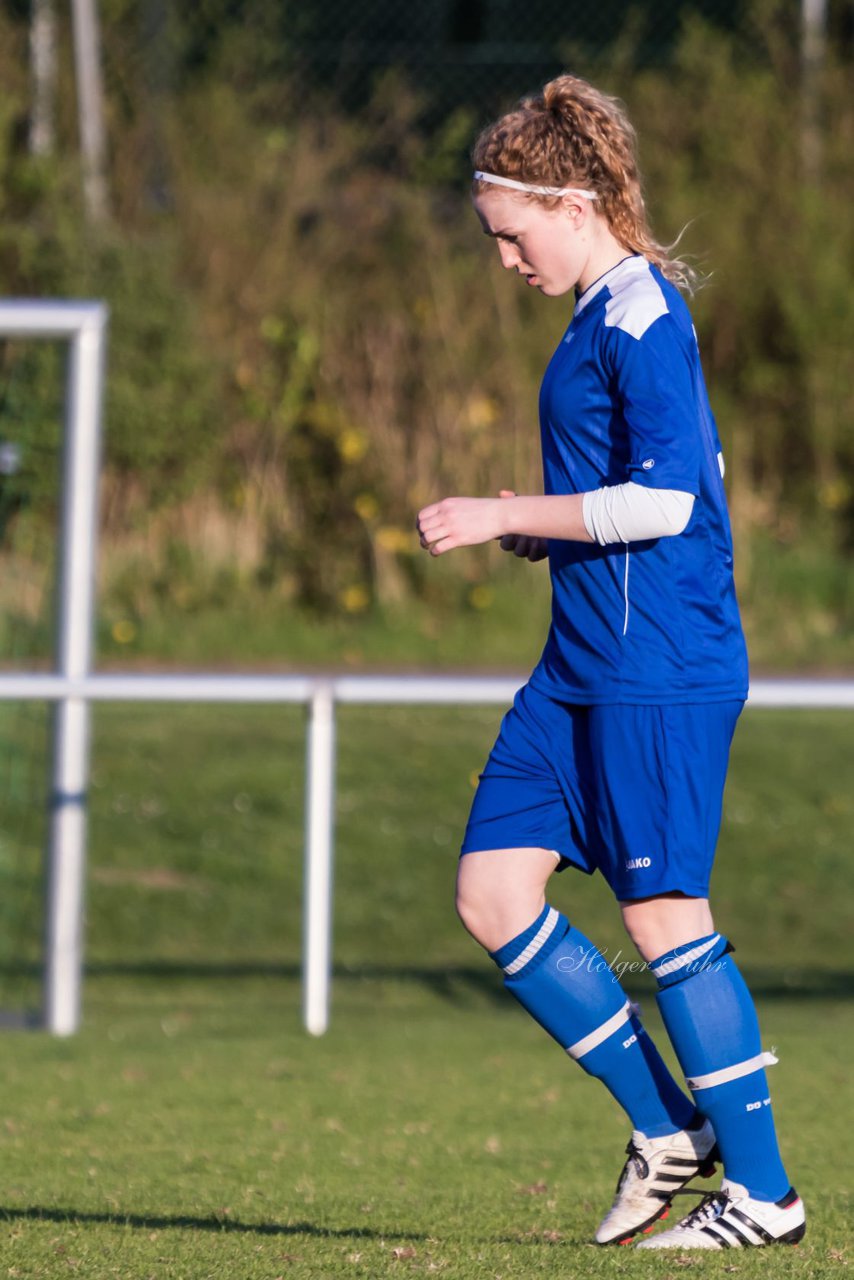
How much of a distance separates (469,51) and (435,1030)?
37.0 feet

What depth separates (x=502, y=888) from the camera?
3.37 meters

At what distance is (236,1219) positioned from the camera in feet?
12.0

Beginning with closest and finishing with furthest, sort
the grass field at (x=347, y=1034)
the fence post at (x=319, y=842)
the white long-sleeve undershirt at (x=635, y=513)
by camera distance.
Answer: the white long-sleeve undershirt at (x=635, y=513)
the grass field at (x=347, y=1034)
the fence post at (x=319, y=842)

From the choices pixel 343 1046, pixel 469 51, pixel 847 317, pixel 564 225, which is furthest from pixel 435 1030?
pixel 469 51

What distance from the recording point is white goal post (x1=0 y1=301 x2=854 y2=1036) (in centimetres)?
603

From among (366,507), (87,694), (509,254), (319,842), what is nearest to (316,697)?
(319,842)

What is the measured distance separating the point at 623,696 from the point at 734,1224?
2.77 ft

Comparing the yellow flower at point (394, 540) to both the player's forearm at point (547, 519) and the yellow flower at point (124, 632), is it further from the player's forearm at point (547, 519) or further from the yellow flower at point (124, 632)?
the player's forearm at point (547, 519)

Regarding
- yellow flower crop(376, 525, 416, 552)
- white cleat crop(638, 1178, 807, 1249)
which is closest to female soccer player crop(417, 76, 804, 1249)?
white cleat crop(638, 1178, 807, 1249)

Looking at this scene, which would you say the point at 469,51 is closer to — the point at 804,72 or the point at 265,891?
the point at 804,72

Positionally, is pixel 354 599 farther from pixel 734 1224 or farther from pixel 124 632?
pixel 734 1224

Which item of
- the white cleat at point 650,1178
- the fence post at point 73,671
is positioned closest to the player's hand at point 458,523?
the white cleat at point 650,1178

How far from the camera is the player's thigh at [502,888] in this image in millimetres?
3363

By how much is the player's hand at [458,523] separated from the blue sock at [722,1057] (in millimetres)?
727
